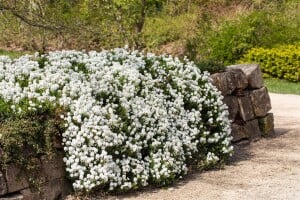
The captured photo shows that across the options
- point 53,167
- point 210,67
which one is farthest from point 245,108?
point 53,167

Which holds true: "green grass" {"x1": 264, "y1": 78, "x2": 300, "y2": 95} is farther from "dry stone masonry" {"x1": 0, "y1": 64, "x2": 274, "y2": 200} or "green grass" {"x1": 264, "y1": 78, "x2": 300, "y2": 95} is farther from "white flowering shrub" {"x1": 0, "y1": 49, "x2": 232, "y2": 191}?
"white flowering shrub" {"x1": 0, "y1": 49, "x2": 232, "y2": 191}

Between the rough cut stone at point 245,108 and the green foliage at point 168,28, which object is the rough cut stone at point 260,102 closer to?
the rough cut stone at point 245,108

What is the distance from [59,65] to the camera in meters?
6.32

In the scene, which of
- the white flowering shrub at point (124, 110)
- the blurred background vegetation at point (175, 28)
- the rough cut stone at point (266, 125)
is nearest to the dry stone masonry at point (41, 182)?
the white flowering shrub at point (124, 110)

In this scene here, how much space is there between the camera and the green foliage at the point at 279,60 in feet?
52.3

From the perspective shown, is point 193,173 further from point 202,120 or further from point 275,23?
point 275,23

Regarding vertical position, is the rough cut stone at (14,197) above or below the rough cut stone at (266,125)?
below

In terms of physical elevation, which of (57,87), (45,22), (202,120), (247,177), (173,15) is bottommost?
(247,177)

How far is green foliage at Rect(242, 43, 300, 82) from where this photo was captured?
1595cm

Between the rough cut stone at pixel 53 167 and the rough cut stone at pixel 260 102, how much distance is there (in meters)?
3.37

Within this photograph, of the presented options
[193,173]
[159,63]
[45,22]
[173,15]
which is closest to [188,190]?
[193,173]

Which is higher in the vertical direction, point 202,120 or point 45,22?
point 45,22

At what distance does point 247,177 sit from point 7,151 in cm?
258

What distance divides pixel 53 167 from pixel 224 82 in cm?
291
